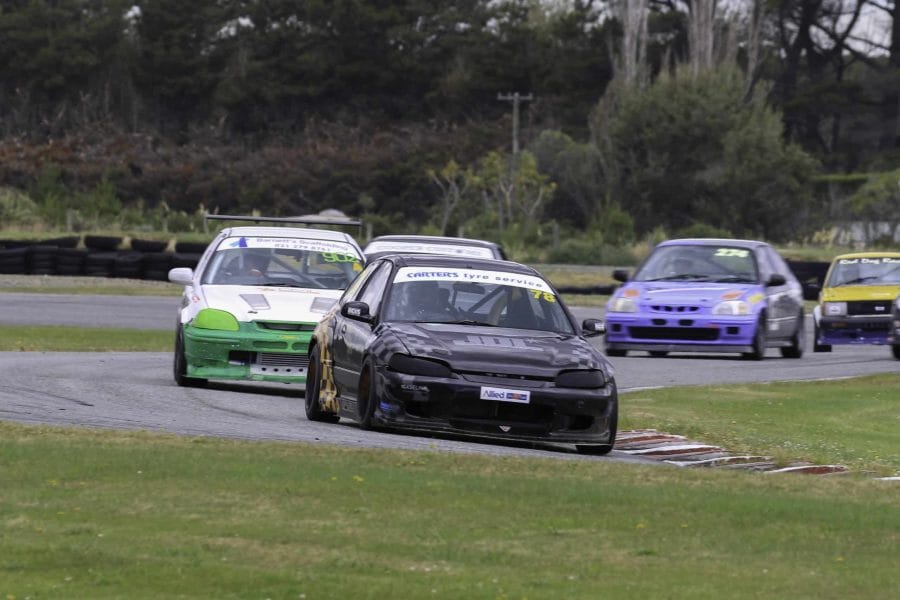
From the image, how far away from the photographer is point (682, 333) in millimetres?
22016

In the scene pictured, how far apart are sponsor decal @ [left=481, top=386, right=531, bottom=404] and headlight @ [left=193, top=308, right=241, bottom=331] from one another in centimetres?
430

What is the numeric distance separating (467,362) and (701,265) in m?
11.3

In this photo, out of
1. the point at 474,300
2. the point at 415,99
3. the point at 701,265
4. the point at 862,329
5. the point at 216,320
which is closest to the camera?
the point at 474,300

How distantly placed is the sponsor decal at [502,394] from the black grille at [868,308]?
14.1m

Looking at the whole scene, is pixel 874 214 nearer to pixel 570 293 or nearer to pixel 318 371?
pixel 570 293

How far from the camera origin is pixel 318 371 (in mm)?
13711

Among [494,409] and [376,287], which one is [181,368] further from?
[494,409]

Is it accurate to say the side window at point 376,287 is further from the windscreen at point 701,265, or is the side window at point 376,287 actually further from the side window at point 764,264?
the side window at point 764,264

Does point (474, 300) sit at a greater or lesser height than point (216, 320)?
greater

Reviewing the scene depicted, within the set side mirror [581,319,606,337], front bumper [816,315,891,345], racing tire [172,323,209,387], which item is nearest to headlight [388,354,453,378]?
Result: side mirror [581,319,606,337]

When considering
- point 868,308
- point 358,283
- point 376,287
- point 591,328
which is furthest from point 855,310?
point 376,287

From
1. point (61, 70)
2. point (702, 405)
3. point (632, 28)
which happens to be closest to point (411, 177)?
point (632, 28)

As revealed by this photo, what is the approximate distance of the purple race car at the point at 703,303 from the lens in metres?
22.0

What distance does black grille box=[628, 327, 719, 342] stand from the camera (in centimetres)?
2200
